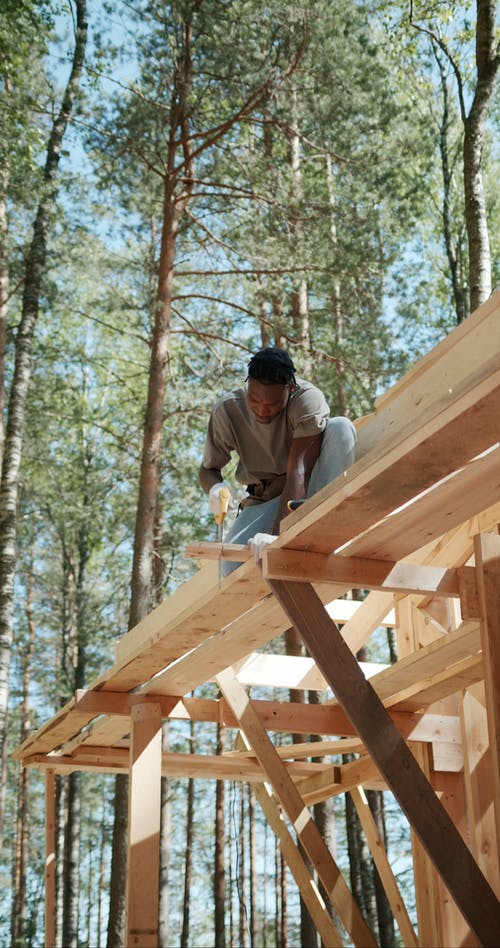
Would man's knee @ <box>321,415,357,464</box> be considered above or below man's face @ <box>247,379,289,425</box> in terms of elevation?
below

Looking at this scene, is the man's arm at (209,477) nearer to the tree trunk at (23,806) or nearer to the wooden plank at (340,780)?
the wooden plank at (340,780)

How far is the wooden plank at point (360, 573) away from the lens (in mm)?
3314

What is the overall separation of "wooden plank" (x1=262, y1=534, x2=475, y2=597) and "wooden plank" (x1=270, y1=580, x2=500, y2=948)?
82mm

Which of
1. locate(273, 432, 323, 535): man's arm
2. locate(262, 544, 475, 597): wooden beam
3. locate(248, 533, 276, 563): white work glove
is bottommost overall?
locate(262, 544, 475, 597): wooden beam

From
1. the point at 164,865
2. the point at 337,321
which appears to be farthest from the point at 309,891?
the point at 337,321

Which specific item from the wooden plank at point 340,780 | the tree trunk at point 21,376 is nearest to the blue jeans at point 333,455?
the wooden plank at point 340,780

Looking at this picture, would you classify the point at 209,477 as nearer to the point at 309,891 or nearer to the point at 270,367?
the point at 270,367

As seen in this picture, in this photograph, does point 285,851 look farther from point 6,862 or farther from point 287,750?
point 6,862

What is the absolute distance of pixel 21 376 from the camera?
11.7 m

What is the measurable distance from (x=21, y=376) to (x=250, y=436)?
823 centimetres

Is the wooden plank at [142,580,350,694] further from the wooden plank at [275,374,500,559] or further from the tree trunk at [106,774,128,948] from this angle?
the tree trunk at [106,774,128,948]

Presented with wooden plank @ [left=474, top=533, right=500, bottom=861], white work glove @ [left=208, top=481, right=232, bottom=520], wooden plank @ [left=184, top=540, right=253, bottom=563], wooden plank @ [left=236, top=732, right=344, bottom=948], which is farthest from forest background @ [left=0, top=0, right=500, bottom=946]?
wooden plank @ [left=184, top=540, right=253, bottom=563]

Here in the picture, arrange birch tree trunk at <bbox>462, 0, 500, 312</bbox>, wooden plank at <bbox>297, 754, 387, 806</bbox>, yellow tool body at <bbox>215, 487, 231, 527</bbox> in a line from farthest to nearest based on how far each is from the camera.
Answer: birch tree trunk at <bbox>462, 0, 500, 312</bbox>, wooden plank at <bbox>297, 754, 387, 806</bbox>, yellow tool body at <bbox>215, 487, 231, 527</bbox>

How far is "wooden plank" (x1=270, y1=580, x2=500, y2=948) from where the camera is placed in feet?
9.18
